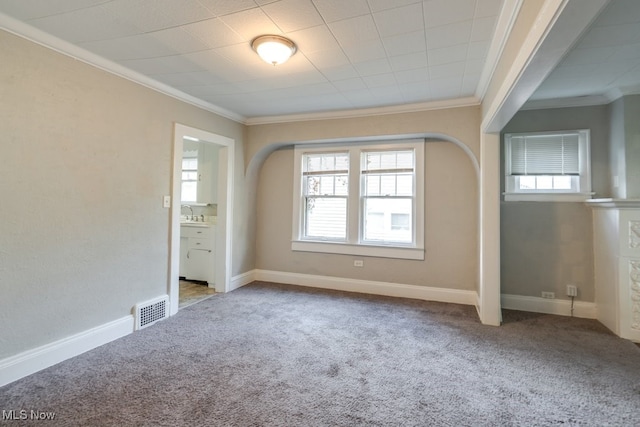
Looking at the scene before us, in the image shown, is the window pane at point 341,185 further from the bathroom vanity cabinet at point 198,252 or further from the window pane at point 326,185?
the bathroom vanity cabinet at point 198,252

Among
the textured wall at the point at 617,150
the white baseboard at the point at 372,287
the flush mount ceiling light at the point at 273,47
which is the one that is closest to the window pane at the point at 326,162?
the white baseboard at the point at 372,287

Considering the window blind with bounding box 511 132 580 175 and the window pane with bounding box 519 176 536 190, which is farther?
the window pane with bounding box 519 176 536 190

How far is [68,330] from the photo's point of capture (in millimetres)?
2459

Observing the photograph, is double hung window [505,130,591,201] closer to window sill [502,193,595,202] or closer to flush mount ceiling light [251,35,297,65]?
window sill [502,193,595,202]

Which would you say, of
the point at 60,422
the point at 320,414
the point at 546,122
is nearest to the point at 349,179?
the point at 546,122

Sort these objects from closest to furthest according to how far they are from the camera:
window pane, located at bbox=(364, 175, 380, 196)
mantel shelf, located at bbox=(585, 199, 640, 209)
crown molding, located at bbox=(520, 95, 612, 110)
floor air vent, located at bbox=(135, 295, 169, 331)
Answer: mantel shelf, located at bbox=(585, 199, 640, 209)
floor air vent, located at bbox=(135, 295, 169, 331)
crown molding, located at bbox=(520, 95, 612, 110)
window pane, located at bbox=(364, 175, 380, 196)

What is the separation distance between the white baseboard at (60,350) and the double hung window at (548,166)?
180 inches

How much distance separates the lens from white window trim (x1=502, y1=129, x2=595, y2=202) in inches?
135

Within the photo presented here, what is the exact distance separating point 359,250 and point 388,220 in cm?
62

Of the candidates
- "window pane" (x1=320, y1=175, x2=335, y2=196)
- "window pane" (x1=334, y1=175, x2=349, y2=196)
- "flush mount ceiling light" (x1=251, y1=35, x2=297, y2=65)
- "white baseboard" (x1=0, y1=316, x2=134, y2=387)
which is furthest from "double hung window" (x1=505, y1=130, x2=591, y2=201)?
"white baseboard" (x1=0, y1=316, x2=134, y2=387)

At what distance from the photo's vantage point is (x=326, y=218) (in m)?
4.68

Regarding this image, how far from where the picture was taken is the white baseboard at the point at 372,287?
3916 millimetres

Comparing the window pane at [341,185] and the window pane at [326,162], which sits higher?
the window pane at [326,162]

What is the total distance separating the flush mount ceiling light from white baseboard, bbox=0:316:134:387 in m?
2.79
